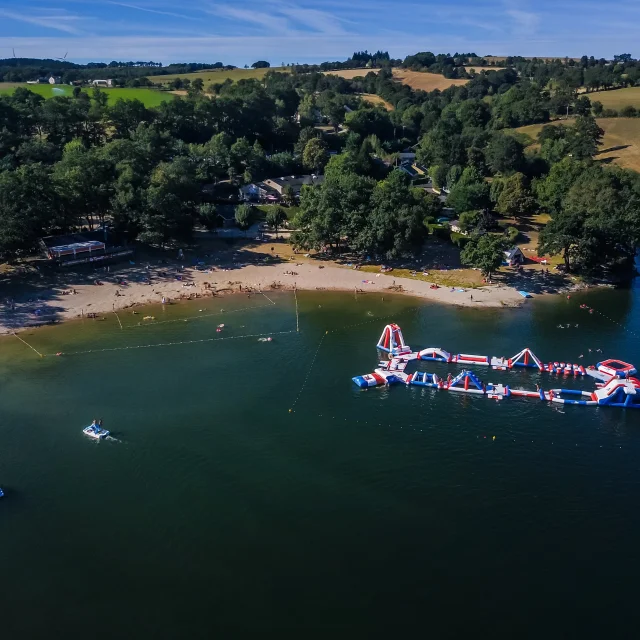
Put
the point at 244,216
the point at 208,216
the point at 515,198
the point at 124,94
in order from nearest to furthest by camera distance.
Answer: the point at 208,216
the point at 244,216
the point at 515,198
the point at 124,94

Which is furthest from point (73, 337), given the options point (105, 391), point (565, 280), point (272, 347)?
point (565, 280)

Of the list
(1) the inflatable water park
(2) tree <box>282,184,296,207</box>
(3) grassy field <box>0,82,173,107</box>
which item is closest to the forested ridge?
(2) tree <box>282,184,296,207</box>

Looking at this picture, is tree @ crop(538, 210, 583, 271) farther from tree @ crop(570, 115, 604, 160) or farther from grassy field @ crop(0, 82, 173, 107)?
grassy field @ crop(0, 82, 173, 107)

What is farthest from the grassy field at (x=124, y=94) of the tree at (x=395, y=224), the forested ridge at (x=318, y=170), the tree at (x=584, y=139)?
the tree at (x=584, y=139)

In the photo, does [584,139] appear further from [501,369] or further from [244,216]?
[501,369]

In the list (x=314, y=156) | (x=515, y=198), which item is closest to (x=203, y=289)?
(x=515, y=198)

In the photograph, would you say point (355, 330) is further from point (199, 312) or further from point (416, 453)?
point (416, 453)
